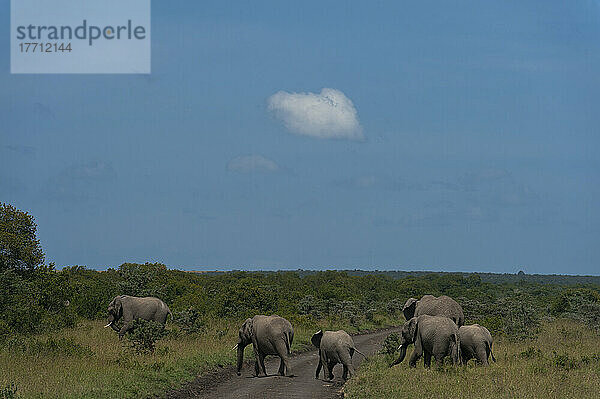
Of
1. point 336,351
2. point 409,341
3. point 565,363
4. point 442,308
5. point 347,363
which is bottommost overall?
point 565,363

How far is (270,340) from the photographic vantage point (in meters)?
22.2

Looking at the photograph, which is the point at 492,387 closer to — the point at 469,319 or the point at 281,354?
the point at 281,354

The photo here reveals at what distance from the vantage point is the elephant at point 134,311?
28.0m

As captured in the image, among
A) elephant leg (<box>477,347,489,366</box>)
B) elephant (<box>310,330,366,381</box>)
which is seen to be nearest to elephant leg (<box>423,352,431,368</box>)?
elephant leg (<box>477,347,489,366</box>)

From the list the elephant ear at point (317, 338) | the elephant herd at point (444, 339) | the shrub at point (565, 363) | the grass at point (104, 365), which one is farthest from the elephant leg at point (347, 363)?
the shrub at point (565, 363)

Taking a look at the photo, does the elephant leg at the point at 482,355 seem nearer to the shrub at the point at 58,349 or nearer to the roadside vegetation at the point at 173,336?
the roadside vegetation at the point at 173,336

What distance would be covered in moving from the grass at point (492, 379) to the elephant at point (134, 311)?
345 inches

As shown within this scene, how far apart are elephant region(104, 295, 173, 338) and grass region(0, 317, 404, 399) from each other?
827 millimetres

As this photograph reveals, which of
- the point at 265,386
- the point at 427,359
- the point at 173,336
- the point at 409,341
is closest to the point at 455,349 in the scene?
the point at 427,359

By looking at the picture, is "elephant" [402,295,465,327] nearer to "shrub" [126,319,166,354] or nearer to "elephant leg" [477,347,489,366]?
"elephant leg" [477,347,489,366]

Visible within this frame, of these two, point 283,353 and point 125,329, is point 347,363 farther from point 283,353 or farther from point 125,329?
point 125,329

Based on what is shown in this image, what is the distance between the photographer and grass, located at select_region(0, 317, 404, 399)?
17000mm

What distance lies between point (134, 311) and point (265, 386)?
992 centimetres

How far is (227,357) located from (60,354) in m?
5.97
